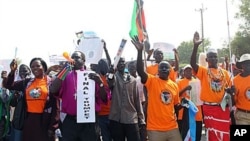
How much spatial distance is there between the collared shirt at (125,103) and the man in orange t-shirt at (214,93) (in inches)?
43.0

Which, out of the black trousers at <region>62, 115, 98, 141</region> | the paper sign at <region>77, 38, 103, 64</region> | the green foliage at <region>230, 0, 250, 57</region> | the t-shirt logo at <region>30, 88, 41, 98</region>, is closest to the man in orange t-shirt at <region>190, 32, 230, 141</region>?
the paper sign at <region>77, 38, 103, 64</region>

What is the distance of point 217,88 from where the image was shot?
673 cm

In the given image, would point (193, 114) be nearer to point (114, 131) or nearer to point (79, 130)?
point (114, 131)

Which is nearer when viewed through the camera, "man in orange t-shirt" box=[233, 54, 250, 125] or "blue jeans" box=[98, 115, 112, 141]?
"man in orange t-shirt" box=[233, 54, 250, 125]

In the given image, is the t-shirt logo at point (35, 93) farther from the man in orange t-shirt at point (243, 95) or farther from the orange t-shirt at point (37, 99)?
the man in orange t-shirt at point (243, 95)

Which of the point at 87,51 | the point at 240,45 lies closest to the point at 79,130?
the point at 87,51

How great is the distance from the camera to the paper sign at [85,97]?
5676mm

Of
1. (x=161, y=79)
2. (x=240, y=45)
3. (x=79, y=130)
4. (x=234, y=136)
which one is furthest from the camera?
(x=240, y=45)

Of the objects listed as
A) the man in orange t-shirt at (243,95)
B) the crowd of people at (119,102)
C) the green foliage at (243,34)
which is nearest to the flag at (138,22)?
the crowd of people at (119,102)

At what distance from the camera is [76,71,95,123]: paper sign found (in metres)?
5.68

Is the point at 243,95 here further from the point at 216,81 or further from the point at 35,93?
the point at 35,93

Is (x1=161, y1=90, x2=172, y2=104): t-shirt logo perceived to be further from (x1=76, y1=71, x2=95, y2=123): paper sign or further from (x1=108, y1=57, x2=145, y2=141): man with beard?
(x1=76, y1=71, x2=95, y2=123): paper sign

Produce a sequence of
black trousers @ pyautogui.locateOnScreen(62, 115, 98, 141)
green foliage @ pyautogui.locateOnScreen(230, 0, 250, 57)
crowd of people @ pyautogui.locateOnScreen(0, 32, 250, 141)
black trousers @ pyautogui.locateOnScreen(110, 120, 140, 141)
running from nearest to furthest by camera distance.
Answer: black trousers @ pyautogui.locateOnScreen(62, 115, 98, 141) < crowd of people @ pyautogui.locateOnScreen(0, 32, 250, 141) < black trousers @ pyautogui.locateOnScreen(110, 120, 140, 141) < green foliage @ pyautogui.locateOnScreen(230, 0, 250, 57)

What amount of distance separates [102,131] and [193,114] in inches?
62.6
